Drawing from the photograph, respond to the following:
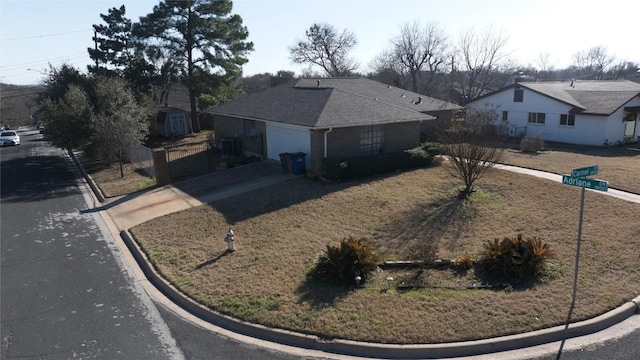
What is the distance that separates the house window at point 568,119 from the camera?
28.9m

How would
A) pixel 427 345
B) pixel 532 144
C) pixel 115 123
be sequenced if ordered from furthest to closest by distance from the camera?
1. pixel 532 144
2. pixel 115 123
3. pixel 427 345

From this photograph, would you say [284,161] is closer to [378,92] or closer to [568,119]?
[378,92]

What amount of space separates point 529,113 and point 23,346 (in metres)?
33.1

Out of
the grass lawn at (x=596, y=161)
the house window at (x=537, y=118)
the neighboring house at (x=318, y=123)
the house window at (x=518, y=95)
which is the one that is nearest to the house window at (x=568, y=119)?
the house window at (x=537, y=118)

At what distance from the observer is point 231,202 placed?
48.7ft

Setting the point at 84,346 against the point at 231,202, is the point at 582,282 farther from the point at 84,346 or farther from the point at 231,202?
the point at 231,202

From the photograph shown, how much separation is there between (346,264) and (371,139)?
1120 cm

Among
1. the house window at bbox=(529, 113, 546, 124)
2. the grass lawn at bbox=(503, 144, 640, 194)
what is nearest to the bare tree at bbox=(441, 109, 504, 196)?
the grass lawn at bbox=(503, 144, 640, 194)

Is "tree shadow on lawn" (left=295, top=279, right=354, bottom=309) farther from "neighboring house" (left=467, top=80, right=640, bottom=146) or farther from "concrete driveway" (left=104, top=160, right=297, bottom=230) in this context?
"neighboring house" (left=467, top=80, right=640, bottom=146)

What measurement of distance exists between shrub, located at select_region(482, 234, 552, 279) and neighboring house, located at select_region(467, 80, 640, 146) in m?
A: 22.8

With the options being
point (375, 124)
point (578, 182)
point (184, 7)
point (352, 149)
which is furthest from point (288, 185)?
point (184, 7)

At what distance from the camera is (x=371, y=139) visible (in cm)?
1936

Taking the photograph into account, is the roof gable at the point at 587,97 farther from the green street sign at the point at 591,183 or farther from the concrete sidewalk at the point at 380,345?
the concrete sidewalk at the point at 380,345

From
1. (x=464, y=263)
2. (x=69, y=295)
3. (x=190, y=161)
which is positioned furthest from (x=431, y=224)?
(x=190, y=161)
